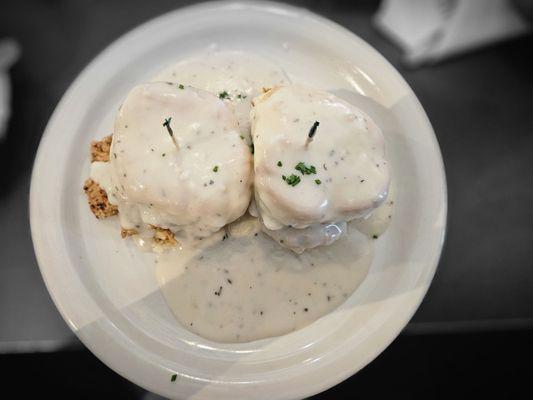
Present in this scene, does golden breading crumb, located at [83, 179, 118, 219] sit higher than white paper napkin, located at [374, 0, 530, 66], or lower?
lower

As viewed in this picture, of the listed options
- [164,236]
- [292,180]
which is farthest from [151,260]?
[292,180]

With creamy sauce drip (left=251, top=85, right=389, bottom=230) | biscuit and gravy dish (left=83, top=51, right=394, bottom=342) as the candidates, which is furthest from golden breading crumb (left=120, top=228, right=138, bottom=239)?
creamy sauce drip (left=251, top=85, right=389, bottom=230)

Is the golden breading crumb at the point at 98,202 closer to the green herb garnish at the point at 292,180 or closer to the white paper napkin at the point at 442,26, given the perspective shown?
the green herb garnish at the point at 292,180

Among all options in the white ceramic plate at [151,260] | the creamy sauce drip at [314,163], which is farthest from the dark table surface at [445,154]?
the creamy sauce drip at [314,163]

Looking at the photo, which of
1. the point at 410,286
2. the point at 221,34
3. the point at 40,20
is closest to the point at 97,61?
the point at 221,34

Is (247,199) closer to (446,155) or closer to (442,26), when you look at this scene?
(446,155)

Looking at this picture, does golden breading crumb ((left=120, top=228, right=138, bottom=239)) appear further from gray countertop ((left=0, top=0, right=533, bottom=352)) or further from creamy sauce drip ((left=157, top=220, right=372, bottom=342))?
gray countertop ((left=0, top=0, right=533, bottom=352))

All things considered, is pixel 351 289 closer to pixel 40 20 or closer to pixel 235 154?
pixel 235 154
